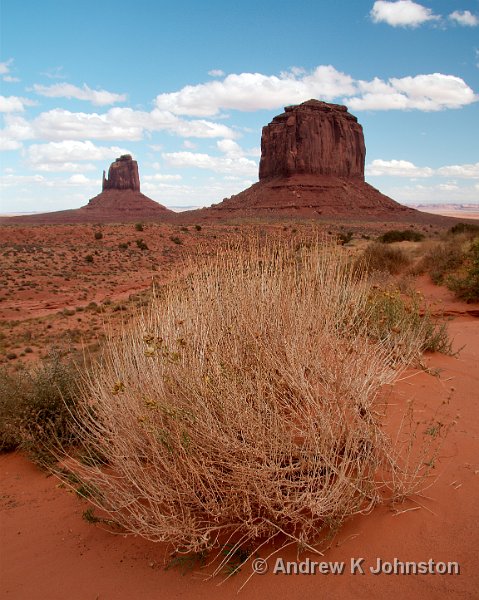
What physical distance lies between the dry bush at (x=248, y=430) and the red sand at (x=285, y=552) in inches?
7.2

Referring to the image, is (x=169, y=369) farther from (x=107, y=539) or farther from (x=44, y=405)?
(x=44, y=405)

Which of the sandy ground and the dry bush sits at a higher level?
the dry bush

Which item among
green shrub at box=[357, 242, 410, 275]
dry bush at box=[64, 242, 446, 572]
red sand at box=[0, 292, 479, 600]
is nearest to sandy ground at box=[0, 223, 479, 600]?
red sand at box=[0, 292, 479, 600]

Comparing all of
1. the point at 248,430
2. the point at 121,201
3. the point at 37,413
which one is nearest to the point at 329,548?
the point at 248,430

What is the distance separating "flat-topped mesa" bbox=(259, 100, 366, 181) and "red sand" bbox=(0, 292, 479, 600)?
87907mm

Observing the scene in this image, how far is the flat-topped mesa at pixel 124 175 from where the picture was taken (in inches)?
4943

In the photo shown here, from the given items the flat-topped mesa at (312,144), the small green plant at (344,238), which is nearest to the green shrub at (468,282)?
the small green plant at (344,238)

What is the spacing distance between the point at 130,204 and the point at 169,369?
4696 inches

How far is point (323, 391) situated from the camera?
355cm

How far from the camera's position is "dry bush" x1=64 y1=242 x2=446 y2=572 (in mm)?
2994

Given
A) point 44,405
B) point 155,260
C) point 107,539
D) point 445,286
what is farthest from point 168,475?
point 155,260

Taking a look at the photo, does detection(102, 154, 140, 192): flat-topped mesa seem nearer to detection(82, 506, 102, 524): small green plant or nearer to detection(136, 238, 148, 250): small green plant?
detection(136, 238, 148, 250): small green plant

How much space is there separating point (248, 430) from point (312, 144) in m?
92.2

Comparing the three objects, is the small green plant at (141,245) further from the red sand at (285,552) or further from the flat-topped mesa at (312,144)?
the flat-topped mesa at (312,144)
